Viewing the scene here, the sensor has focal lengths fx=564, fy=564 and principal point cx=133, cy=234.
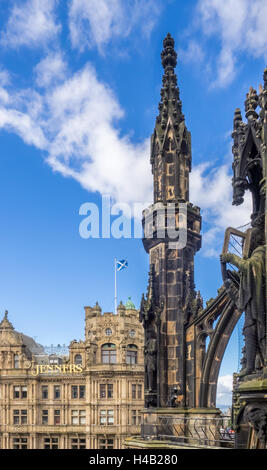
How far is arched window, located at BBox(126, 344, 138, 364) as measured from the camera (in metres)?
62.9

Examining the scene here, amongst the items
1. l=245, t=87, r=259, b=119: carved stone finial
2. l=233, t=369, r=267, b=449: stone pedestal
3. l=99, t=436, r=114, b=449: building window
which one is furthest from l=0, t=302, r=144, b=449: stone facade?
l=233, t=369, r=267, b=449: stone pedestal

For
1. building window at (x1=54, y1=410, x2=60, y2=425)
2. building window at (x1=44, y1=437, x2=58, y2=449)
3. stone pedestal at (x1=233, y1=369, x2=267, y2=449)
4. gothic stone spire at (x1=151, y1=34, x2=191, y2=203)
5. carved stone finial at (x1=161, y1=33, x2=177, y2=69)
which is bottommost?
building window at (x1=44, y1=437, x2=58, y2=449)

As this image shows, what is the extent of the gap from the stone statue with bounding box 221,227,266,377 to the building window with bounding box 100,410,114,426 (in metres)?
55.6

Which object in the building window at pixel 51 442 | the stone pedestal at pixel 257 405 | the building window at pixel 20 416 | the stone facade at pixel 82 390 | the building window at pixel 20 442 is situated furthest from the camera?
the building window at pixel 20 416

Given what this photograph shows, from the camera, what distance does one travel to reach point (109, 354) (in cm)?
6322

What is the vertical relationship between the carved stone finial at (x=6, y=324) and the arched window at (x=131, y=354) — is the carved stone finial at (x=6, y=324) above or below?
above

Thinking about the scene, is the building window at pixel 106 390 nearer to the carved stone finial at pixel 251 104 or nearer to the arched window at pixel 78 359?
the arched window at pixel 78 359

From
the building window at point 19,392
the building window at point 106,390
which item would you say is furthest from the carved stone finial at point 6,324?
the building window at point 106,390

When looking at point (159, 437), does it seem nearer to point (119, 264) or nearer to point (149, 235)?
point (149, 235)

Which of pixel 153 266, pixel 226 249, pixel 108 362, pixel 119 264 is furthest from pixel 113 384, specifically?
pixel 226 249

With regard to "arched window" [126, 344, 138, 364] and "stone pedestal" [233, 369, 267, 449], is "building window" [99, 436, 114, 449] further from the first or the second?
"stone pedestal" [233, 369, 267, 449]

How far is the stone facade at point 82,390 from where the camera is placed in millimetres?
61812
